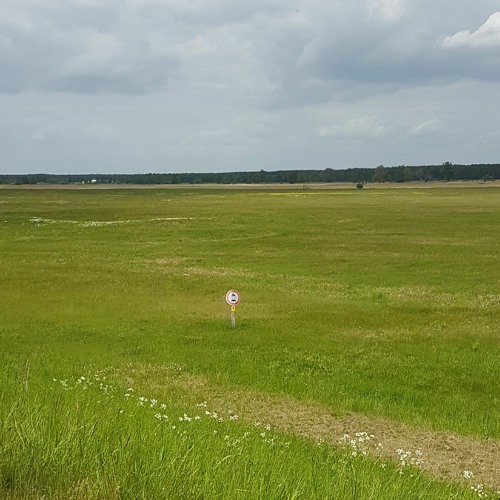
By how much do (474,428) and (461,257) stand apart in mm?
26161

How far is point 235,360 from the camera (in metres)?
17.2

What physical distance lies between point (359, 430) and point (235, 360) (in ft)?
18.1

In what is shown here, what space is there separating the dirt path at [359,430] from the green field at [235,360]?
101 millimetres

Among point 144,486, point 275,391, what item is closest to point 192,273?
point 275,391

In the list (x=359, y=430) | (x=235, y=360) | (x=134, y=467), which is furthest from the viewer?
(x=235, y=360)

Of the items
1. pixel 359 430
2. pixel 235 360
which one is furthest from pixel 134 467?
pixel 235 360

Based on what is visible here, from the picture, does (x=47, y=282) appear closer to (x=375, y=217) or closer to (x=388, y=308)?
(x=388, y=308)

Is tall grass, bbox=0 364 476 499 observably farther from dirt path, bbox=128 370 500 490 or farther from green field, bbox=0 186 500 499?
dirt path, bbox=128 370 500 490

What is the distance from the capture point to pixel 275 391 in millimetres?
14594

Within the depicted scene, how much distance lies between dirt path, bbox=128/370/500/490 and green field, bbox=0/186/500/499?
101 mm

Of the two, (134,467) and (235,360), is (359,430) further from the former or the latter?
(134,467)

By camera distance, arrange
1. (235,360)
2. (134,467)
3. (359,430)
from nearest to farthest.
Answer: (134,467) < (359,430) < (235,360)

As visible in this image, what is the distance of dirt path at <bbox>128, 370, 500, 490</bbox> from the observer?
10.6m

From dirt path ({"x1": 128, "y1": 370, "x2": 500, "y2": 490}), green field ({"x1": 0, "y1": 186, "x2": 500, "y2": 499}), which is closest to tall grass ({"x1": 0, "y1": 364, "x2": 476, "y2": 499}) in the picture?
green field ({"x1": 0, "y1": 186, "x2": 500, "y2": 499})
